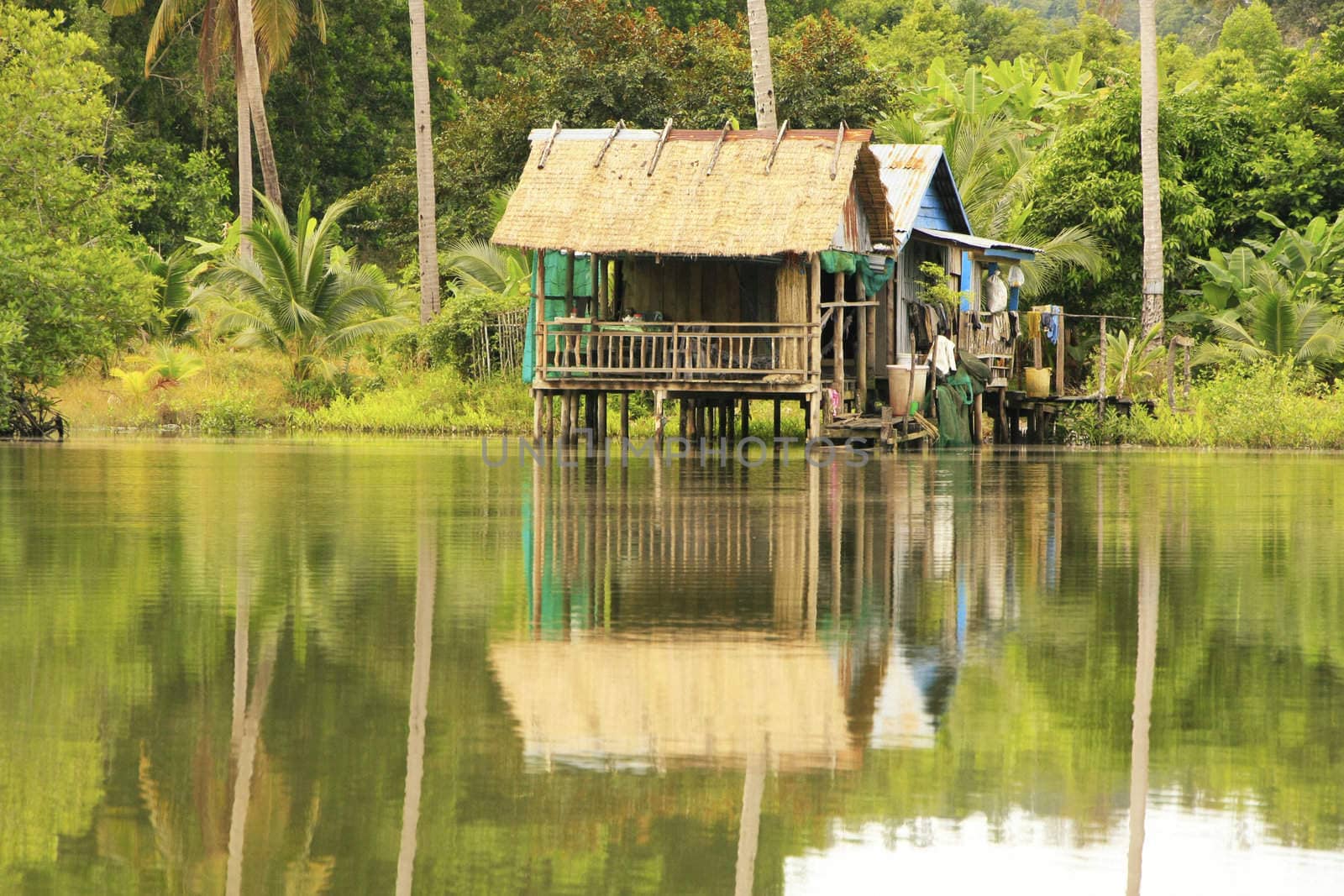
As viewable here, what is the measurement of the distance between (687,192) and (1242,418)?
9.08m

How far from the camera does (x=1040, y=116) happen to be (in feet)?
144

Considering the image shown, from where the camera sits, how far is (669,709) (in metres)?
6.51

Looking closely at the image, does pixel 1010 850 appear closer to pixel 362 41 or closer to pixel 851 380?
pixel 851 380

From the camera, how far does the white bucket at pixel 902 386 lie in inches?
1115

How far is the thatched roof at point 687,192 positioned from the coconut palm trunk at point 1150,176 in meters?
6.21

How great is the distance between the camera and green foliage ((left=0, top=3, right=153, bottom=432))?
94.6 feet

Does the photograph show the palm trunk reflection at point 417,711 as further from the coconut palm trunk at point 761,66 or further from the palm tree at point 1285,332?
the palm tree at point 1285,332

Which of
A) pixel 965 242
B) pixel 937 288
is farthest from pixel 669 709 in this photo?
pixel 965 242

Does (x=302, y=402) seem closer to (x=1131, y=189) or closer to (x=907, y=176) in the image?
(x=907, y=176)

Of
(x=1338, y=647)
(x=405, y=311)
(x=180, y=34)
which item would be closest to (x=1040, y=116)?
(x=405, y=311)

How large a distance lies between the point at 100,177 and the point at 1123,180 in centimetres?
1896

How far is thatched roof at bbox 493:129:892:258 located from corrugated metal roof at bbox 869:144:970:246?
5.39ft

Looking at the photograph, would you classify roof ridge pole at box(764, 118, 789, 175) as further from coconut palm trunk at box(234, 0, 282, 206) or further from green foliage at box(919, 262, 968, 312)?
coconut palm trunk at box(234, 0, 282, 206)

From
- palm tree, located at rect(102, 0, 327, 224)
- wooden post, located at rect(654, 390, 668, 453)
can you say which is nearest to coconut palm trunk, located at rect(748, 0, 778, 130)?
wooden post, located at rect(654, 390, 668, 453)
